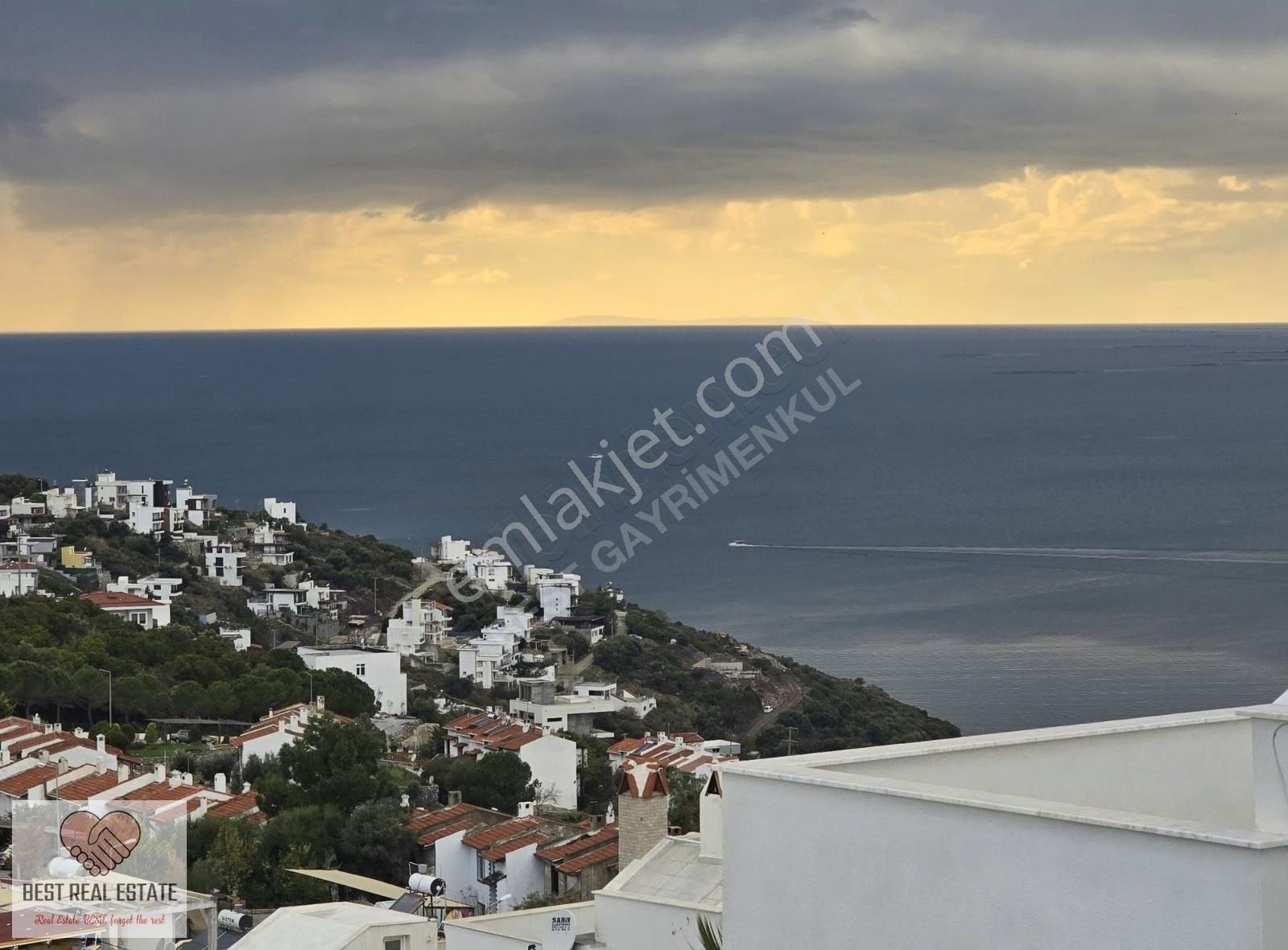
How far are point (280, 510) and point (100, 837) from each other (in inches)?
1772

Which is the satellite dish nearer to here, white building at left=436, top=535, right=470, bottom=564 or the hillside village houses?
the hillside village houses

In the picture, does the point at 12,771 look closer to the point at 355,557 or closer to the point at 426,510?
the point at 355,557

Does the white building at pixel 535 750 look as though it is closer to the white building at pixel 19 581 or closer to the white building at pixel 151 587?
the white building at pixel 19 581

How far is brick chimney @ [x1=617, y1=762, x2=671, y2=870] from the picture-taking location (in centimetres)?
898

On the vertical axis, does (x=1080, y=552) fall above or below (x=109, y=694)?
above

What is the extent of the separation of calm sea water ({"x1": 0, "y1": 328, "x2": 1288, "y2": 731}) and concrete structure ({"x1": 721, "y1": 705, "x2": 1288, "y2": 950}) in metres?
28.9

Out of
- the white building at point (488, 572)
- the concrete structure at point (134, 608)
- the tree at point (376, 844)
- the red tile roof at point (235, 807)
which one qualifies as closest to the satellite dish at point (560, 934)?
the tree at point (376, 844)

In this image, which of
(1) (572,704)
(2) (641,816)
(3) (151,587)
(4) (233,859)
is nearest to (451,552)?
(3) (151,587)

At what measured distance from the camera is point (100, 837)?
28.3ft

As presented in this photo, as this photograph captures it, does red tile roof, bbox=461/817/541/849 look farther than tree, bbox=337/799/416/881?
Yes

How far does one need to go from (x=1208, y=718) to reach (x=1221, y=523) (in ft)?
205

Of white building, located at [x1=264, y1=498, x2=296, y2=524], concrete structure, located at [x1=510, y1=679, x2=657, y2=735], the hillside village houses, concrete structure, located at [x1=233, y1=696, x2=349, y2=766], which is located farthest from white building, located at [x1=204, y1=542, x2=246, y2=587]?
the hillside village houses

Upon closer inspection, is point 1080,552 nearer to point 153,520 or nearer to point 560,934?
point 153,520

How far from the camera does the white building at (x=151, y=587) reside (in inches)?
1317
